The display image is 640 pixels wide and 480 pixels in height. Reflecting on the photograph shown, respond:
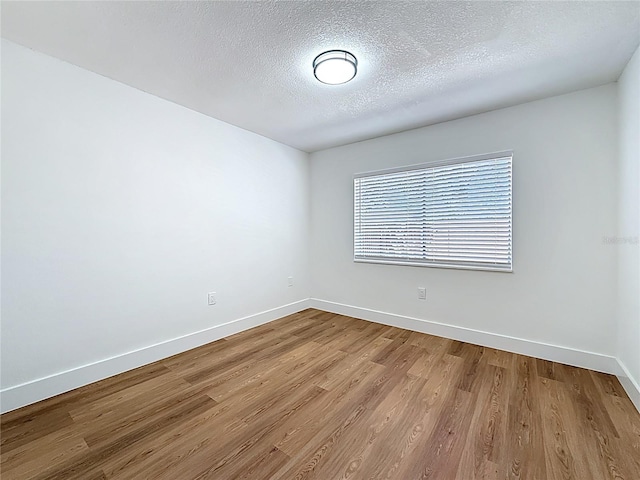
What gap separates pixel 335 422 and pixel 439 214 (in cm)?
237

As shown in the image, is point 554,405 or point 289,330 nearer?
point 554,405

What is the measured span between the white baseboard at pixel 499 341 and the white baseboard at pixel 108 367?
5.29 ft

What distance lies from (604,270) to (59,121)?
4.50 m

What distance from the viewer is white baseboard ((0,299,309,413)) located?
1.86 metres

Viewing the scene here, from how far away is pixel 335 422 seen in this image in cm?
173

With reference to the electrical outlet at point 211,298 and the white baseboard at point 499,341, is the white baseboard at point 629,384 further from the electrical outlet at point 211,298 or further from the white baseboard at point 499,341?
the electrical outlet at point 211,298

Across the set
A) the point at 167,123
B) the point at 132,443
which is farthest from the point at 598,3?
the point at 132,443

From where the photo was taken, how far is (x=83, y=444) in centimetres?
155

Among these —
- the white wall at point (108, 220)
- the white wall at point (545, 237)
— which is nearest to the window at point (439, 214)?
the white wall at point (545, 237)

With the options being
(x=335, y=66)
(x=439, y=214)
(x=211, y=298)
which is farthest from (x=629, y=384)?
(x=211, y=298)

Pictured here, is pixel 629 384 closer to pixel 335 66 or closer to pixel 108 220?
pixel 335 66

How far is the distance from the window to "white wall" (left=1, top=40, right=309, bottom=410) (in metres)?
1.58

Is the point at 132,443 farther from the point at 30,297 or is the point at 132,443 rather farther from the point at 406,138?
the point at 406,138

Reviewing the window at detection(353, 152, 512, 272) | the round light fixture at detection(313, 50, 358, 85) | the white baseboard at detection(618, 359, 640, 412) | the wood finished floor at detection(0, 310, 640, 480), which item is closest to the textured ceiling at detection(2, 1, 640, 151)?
the round light fixture at detection(313, 50, 358, 85)
